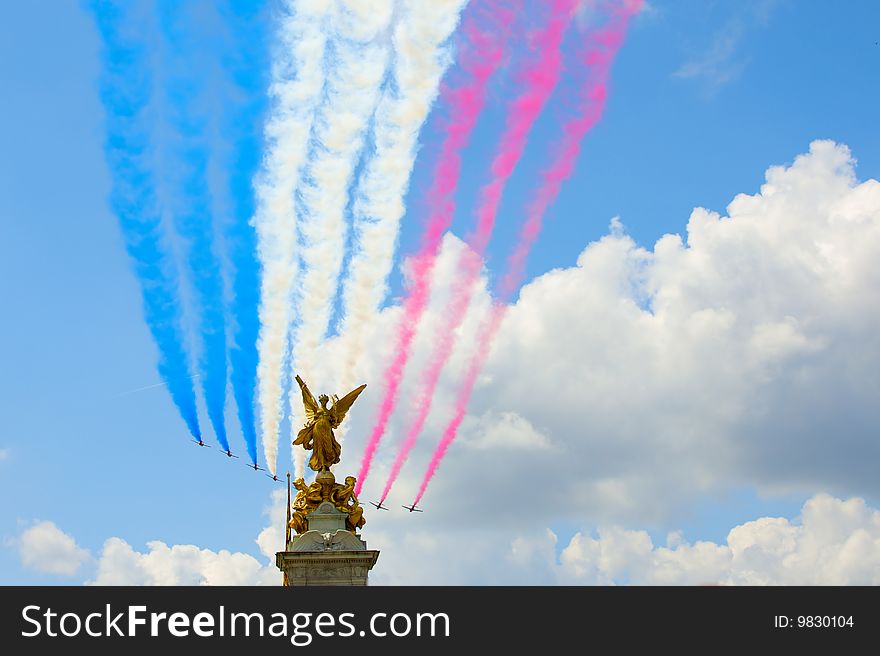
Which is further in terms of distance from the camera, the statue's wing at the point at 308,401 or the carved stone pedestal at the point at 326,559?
the statue's wing at the point at 308,401

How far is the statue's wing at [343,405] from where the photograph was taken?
65.5 metres

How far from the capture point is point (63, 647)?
39344mm

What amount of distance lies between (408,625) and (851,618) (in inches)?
683

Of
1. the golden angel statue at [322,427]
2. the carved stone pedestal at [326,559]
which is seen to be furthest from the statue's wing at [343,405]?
the carved stone pedestal at [326,559]

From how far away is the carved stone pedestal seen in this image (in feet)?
194

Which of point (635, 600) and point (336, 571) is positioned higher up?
point (336, 571)

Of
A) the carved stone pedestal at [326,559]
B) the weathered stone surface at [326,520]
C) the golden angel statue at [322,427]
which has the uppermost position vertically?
the golden angel statue at [322,427]

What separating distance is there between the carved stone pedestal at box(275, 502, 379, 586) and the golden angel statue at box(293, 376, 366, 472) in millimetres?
5391

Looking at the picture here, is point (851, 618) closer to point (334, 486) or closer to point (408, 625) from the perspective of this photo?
point (408, 625)

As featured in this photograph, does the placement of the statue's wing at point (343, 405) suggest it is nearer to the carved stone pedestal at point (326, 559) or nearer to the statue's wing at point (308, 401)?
the statue's wing at point (308, 401)

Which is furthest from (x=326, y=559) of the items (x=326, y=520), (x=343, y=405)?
(x=343, y=405)

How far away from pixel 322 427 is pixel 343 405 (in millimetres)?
1955

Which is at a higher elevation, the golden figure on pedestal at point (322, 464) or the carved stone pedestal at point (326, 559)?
the golden figure on pedestal at point (322, 464)

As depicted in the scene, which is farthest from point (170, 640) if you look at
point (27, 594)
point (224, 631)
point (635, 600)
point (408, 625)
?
point (635, 600)
